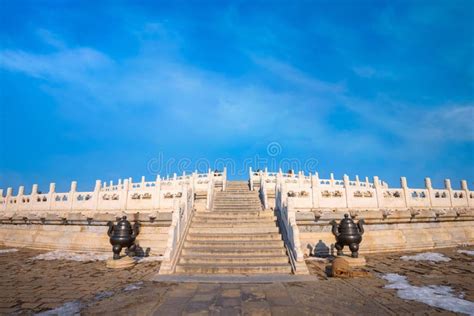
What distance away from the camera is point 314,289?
5.83 metres

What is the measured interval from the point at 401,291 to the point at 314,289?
1.92 metres

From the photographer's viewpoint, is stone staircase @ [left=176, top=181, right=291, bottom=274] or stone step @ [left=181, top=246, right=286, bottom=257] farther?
stone step @ [left=181, top=246, right=286, bottom=257]

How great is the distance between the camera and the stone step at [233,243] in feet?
28.5

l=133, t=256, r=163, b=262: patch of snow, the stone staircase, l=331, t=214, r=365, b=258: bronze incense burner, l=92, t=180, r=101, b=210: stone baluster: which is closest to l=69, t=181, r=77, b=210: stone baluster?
l=92, t=180, r=101, b=210: stone baluster

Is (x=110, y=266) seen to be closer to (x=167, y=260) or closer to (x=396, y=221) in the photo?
(x=167, y=260)

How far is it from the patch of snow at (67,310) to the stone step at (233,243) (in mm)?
4064

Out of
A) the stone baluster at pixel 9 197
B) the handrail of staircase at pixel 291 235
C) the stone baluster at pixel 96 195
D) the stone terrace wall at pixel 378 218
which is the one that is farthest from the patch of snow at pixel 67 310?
the stone baluster at pixel 9 197

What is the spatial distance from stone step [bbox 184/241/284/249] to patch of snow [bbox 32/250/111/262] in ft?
12.6

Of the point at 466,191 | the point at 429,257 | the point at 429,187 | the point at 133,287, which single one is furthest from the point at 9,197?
the point at 466,191

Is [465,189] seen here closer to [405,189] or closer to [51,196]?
[405,189]

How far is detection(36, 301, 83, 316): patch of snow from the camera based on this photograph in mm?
4512

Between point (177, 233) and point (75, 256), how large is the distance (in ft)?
17.0

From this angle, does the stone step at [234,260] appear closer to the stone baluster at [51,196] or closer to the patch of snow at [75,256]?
the patch of snow at [75,256]

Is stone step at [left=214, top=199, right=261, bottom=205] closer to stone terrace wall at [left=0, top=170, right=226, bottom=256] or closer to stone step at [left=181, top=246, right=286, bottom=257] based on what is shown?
stone terrace wall at [left=0, top=170, right=226, bottom=256]
